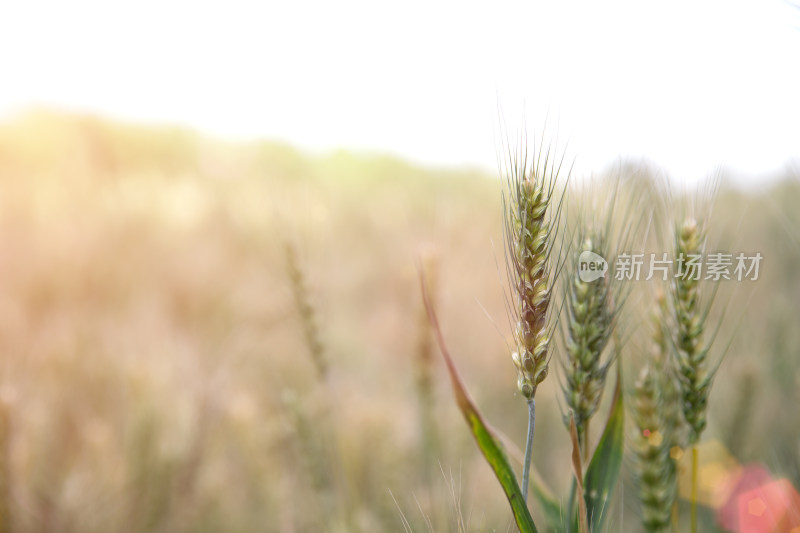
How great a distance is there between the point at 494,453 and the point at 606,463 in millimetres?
218

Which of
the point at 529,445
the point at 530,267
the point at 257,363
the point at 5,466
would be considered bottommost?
the point at 257,363

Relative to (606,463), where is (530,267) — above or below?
above

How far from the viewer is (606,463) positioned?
2.48 feet

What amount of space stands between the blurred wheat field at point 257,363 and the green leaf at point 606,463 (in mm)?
204

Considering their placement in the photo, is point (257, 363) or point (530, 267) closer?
point (530, 267)

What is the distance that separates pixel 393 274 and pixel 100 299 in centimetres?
245

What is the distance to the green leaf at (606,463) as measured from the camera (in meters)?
0.74

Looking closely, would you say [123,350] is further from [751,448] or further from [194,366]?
[751,448]

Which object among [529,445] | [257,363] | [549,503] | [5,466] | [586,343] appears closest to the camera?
[529,445]

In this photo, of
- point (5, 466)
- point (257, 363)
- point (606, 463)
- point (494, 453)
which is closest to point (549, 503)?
point (606, 463)

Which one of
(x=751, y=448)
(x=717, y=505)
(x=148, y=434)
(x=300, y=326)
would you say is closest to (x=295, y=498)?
(x=148, y=434)

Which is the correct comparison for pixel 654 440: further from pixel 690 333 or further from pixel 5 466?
pixel 5 466

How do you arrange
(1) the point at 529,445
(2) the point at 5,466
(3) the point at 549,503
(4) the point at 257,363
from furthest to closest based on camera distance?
(4) the point at 257,363 < (2) the point at 5,466 < (3) the point at 549,503 < (1) the point at 529,445

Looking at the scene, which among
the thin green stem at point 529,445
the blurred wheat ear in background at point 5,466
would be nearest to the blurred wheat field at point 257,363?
the blurred wheat ear in background at point 5,466
